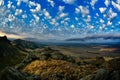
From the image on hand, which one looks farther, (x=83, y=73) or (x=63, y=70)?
(x=63, y=70)

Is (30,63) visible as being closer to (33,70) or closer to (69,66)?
(33,70)

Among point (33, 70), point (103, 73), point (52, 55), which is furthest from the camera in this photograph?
point (52, 55)

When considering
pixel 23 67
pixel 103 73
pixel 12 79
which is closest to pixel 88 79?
pixel 103 73

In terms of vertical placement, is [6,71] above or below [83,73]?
above

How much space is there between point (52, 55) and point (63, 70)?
45923 millimetres

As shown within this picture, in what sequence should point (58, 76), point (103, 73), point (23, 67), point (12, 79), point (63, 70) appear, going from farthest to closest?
point (23, 67), point (63, 70), point (58, 76), point (103, 73), point (12, 79)

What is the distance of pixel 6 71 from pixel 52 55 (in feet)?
380

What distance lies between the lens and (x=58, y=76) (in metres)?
108

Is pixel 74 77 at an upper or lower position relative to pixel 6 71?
lower

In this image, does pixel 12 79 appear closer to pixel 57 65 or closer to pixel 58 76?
pixel 58 76

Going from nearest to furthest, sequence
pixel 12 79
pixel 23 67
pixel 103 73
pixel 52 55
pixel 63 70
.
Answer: pixel 12 79
pixel 103 73
pixel 63 70
pixel 23 67
pixel 52 55

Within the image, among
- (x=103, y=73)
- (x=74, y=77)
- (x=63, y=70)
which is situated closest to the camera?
(x=103, y=73)

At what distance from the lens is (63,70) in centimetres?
13312

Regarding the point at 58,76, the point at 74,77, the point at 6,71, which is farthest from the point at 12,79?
the point at 74,77
